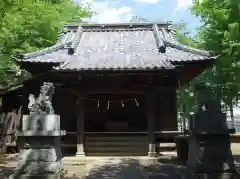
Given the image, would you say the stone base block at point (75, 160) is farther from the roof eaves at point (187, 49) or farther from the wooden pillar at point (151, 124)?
the roof eaves at point (187, 49)

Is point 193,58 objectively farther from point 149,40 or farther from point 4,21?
point 4,21

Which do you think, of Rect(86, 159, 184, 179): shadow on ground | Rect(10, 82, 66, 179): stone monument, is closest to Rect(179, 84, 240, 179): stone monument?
Rect(86, 159, 184, 179): shadow on ground

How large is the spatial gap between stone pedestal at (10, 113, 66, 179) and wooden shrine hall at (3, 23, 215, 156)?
15.4 ft

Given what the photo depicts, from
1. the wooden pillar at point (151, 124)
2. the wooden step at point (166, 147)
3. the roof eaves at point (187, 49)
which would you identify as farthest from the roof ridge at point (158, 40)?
the wooden step at point (166, 147)

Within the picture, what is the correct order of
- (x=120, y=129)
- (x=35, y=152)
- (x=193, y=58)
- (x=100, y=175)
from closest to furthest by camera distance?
1. (x=35, y=152)
2. (x=100, y=175)
3. (x=193, y=58)
4. (x=120, y=129)

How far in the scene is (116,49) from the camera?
17484 millimetres

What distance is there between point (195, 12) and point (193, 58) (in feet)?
20.9

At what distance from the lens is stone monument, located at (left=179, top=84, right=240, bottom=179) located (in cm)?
916

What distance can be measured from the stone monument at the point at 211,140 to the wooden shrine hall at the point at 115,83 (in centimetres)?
474

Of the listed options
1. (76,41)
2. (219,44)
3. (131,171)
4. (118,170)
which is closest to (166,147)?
(118,170)

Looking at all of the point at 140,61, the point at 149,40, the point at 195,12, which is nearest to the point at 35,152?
the point at 140,61

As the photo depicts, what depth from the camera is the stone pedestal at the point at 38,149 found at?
379 inches

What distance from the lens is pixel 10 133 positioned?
2016 centimetres

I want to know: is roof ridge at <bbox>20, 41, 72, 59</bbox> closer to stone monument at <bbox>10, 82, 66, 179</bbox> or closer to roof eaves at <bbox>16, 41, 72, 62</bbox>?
roof eaves at <bbox>16, 41, 72, 62</bbox>
